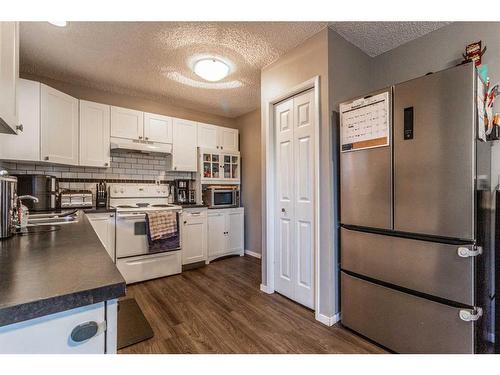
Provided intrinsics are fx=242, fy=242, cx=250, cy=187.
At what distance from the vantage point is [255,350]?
1.67 meters

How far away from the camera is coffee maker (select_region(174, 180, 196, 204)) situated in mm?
3787

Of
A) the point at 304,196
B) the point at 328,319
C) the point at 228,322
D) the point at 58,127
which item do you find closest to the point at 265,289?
the point at 228,322

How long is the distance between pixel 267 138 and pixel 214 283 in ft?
5.91

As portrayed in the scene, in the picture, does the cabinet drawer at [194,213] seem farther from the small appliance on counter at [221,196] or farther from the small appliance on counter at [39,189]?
the small appliance on counter at [39,189]

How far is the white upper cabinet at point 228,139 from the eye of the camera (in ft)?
13.5

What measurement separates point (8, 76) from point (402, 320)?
249 cm

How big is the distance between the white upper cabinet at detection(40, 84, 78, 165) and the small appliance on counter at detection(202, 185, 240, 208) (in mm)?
1723

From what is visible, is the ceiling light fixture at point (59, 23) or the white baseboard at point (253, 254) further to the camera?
the white baseboard at point (253, 254)

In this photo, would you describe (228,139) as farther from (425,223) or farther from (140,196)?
(425,223)

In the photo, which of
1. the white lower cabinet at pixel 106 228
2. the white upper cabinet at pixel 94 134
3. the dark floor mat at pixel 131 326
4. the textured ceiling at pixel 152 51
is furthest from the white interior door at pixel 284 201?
the white upper cabinet at pixel 94 134

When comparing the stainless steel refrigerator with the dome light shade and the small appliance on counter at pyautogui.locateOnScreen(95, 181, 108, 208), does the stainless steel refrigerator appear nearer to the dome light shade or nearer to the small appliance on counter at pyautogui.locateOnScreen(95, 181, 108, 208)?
the dome light shade

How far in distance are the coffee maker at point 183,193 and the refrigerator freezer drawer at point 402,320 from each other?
263 cm
